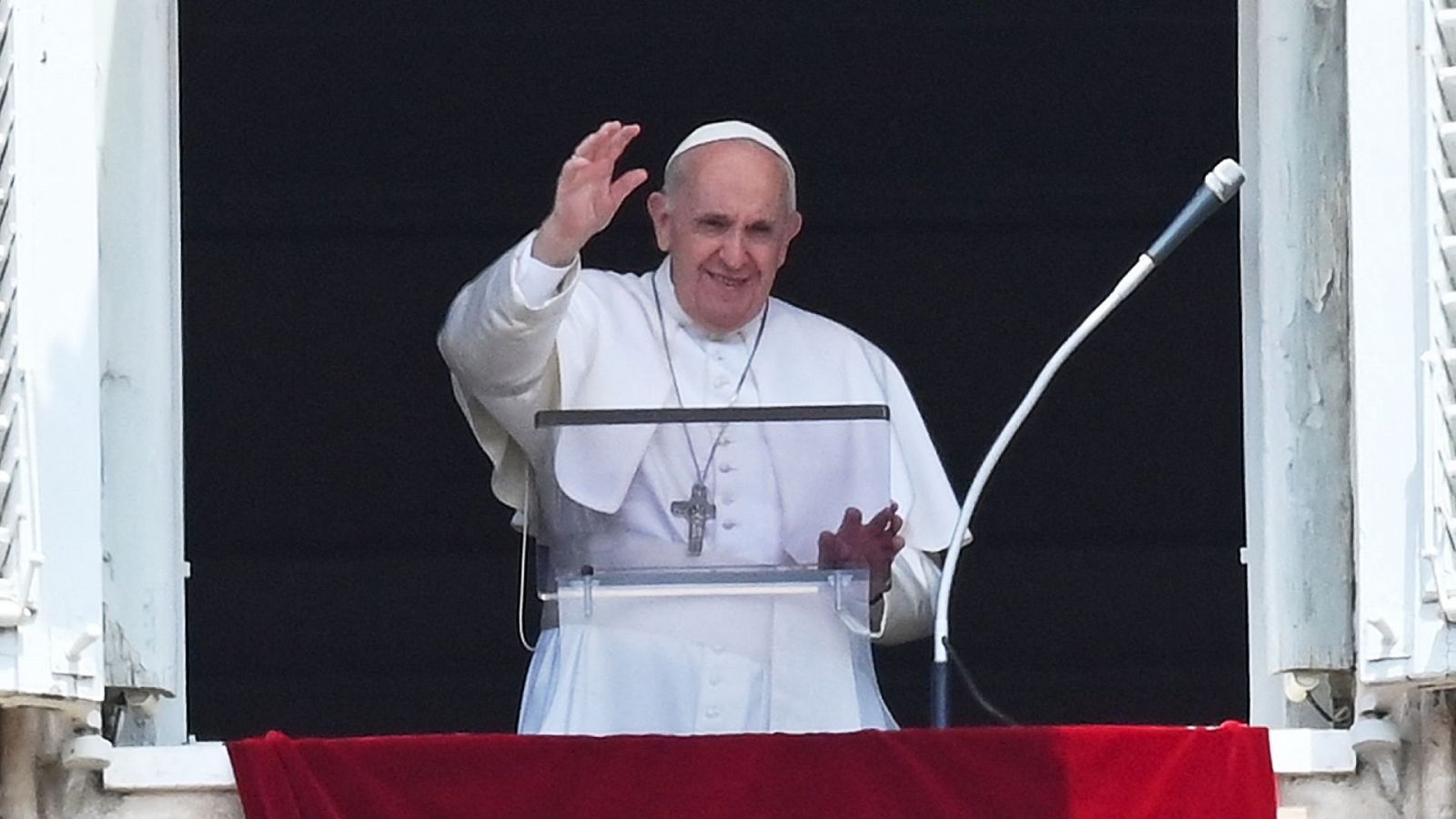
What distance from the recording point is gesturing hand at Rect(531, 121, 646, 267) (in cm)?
532

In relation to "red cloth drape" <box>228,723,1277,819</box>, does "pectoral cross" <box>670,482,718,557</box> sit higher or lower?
higher

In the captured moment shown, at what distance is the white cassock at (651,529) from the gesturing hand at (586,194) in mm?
39

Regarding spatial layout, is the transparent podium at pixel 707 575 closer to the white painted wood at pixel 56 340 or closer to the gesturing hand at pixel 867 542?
the gesturing hand at pixel 867 542

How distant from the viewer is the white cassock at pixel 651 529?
5.54 metres

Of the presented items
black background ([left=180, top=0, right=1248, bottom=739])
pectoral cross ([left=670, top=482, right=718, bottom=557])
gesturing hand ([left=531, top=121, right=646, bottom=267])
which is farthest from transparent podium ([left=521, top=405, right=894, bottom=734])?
black background ([left=180, top=0, right=1248, bottom=739])

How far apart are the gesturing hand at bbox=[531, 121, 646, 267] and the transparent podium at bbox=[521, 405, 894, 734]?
24cm

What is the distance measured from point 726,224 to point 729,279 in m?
0.09

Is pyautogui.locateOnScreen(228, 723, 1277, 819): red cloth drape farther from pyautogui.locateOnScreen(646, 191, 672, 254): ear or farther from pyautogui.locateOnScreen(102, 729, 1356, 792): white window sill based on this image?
pyautogui.locateOnScreen(646, 191, 672, 254): ear

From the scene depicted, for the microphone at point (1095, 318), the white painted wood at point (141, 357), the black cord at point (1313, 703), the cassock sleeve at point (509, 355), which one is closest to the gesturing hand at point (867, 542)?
the microphone at point (1095, 318)

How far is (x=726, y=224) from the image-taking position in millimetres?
5867

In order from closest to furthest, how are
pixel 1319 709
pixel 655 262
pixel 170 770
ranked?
pixel 170 770
pixel 1319 709
pixel 655 262

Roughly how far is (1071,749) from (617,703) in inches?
30.3

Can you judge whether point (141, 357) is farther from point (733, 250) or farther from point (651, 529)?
point (733, 250)

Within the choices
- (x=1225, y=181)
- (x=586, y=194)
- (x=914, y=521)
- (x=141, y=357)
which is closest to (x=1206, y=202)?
(x=1225, y=181)
